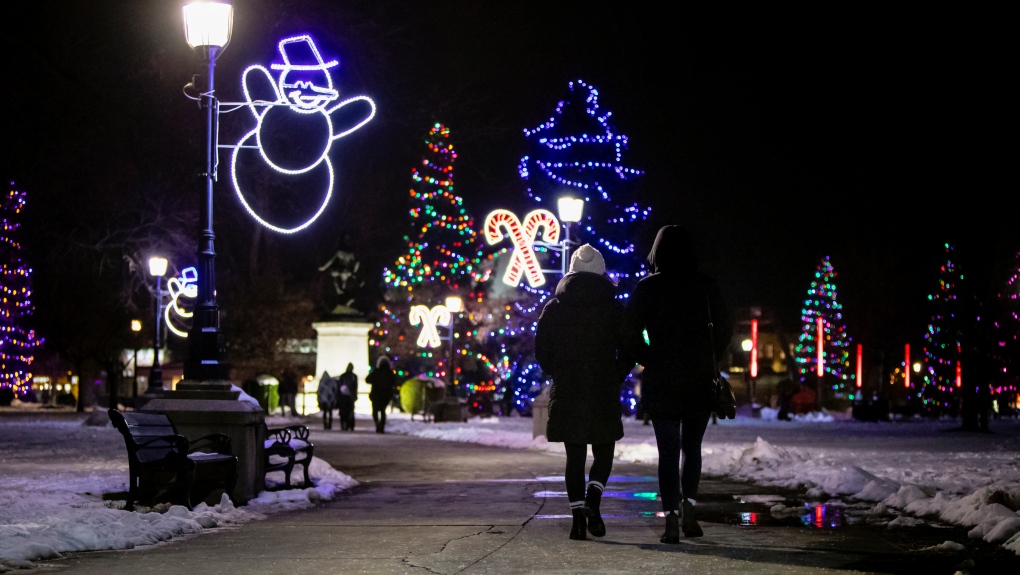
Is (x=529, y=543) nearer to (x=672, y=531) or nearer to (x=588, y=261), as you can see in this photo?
(x=672, y=531)

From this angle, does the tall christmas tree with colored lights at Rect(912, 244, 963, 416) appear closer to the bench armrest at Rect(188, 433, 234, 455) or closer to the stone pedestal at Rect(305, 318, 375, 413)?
the stone pedestal at Rect(305, 318, 375, 413)

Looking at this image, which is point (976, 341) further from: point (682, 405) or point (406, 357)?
point (406, 357)

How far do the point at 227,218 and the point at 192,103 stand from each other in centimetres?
997

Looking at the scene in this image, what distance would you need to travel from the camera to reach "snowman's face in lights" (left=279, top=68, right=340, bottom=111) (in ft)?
67.7

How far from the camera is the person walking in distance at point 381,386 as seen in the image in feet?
103

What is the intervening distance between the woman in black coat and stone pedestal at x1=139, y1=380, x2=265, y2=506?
4339 millimetres

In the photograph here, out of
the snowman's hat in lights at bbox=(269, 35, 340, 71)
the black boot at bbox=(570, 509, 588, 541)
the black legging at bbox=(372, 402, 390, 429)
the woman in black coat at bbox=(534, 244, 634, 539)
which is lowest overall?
the black legging at bbox=(372, 402, 390, 429)

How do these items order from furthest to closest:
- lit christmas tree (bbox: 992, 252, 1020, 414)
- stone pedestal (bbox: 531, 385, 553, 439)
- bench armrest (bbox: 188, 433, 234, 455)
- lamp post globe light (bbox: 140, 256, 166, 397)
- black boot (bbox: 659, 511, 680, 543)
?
lit christmas tree (bbox: 992, 252, 1020, 414), lamp post globe light (bbox: 140, 256, 166, 397), stone pedestal (bbox: 531, 385, 553, 439), bench armrest (bbox: 188, 433, 234, 455), black boot (bbox: 659, 511, 680, 543)

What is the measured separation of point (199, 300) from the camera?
13.5 m

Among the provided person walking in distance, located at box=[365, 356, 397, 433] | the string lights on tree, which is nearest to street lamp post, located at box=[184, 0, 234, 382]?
person walking in distance, located at box=[365, 356, 397, 433]

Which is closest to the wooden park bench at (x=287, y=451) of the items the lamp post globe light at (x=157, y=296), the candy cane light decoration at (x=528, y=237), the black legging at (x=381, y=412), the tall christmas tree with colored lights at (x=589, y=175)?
the lamp post globe light at (x=157, y=296)

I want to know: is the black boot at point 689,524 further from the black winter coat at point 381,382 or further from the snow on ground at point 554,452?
the black winter coat at point 381,382

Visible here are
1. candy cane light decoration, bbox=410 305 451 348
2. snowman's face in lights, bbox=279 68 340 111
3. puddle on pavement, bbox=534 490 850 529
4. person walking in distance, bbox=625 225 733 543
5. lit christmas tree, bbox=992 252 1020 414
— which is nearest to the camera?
person walking in distance, bbox=625 225 733 543

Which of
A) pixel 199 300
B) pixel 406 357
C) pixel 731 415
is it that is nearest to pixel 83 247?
pixel 199 300
